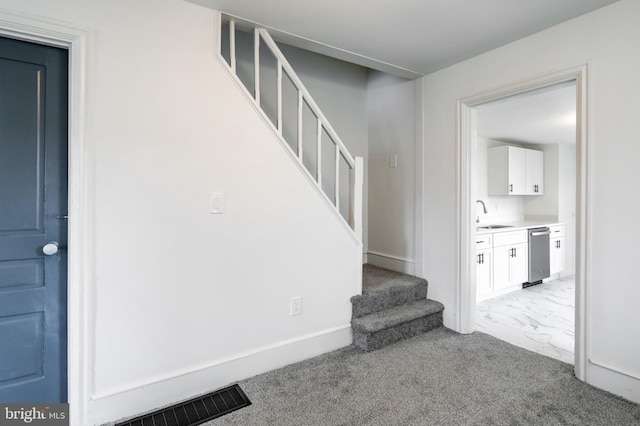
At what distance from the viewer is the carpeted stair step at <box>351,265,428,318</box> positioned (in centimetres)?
266

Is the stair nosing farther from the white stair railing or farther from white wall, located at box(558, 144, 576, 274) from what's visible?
white wall, located at box(558, 144, 576, 274)

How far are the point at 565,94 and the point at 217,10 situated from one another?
3183mm

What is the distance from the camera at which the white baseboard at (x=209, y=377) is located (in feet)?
5.69

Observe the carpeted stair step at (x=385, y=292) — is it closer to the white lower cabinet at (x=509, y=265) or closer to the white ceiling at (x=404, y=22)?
the white lower cabinet at (x=509, y=265)

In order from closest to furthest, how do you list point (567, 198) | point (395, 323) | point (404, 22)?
point (404, 22)
point (395, 323)
point (567, 198)

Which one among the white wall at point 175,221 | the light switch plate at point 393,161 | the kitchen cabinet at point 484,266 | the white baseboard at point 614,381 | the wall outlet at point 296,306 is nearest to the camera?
the white wall at point 175,221

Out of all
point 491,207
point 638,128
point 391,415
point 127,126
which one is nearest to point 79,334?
point 127,126

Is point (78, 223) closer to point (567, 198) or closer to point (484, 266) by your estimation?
point (484, 266)

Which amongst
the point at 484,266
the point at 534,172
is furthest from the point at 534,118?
the point at 484,266

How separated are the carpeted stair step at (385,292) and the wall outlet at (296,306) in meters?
0.47

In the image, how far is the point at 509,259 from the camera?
4320 millimetres

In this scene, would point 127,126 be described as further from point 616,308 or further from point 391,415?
point 616,308

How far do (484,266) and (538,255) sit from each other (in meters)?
1.35

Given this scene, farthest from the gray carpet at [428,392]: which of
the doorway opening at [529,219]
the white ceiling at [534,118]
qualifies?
the white ceiling at [534,118]
